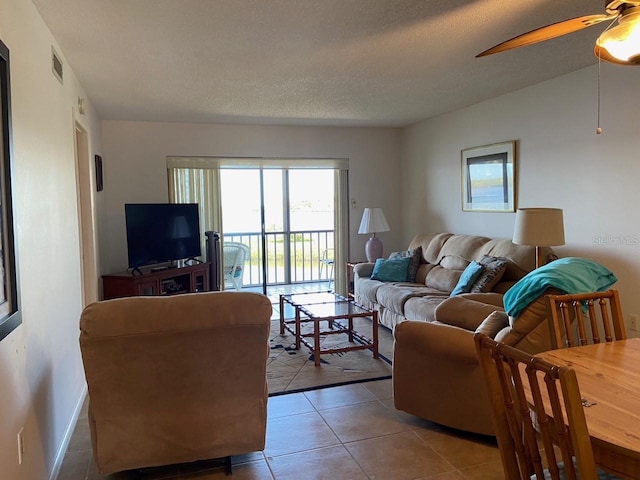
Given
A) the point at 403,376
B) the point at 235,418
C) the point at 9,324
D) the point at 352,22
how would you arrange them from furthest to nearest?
the point at 403,376 < the point at 352,22 < the point at 235,418 < the point at 9,324

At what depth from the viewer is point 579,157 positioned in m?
3.87

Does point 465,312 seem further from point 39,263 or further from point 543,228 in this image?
point 39,263

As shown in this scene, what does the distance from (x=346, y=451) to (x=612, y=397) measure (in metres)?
1.50

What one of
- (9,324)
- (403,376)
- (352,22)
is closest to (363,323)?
(403,376)

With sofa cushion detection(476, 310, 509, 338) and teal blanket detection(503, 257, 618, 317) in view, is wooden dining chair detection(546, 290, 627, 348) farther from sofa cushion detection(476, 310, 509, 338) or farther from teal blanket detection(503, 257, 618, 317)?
sofa cushion detection(476, 310, 509, 338)

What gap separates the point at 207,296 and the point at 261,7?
1.49 metres

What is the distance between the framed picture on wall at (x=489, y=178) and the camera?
4.63 m

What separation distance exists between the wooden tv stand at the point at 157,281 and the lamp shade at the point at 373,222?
204 centimetres

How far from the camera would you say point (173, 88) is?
405 cm

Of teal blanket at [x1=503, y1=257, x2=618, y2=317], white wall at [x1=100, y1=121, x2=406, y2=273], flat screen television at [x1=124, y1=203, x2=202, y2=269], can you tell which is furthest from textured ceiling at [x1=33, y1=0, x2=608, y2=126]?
teal blanket at [x1=503, y1=257, x2=618, y2=317]

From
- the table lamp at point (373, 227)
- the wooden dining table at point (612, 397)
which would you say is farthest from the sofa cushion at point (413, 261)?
the wooden dining table at point (612, 397)

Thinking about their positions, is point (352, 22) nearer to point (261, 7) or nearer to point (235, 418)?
point (261, 7)

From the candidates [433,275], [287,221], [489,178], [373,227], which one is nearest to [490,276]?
Result: [433,275]

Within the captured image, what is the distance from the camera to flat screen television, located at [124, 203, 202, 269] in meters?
5.06
